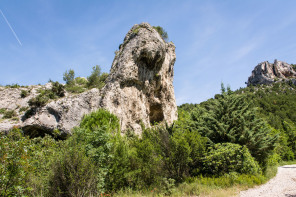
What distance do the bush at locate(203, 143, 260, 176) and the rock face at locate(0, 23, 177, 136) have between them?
5.72 metres

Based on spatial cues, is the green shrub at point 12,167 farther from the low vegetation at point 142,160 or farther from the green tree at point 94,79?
the green tree at point 94,79

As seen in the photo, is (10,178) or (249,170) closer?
(10,178)

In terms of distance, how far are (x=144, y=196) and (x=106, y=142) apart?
2.67 m

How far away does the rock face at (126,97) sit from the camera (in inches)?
660

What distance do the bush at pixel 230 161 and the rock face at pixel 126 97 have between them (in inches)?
225

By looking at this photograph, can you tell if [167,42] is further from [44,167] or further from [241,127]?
[44,167]

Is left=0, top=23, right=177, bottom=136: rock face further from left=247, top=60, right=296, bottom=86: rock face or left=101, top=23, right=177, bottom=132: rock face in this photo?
left=247, top=60, right=296, bottom=86: rock face

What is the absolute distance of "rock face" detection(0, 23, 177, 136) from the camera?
55.0 ft

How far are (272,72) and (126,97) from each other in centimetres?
8969

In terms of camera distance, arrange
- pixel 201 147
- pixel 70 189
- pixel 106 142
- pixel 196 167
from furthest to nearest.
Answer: pixel 196 167
pixel 201 147
pixel 106 142
pixel 70 189

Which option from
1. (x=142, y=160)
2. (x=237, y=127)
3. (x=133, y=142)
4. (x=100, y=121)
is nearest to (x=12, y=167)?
(x=142, y=160)

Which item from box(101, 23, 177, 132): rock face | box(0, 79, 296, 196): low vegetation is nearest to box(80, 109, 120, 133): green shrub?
box(0, 79, 296, 196): low vegetation

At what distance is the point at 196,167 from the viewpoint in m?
10.3

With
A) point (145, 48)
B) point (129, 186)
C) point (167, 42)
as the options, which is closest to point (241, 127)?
point (129, 186)
